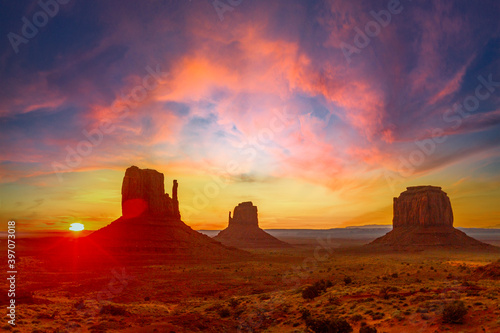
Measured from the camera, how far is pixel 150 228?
7038 cm

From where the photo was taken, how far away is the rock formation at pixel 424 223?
90.0m

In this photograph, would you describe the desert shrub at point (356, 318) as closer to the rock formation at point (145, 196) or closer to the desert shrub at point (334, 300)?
the desert shrub at point (334, 300)

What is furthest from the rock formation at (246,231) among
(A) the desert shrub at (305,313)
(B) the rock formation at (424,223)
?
(A) the desert shrub at (305,313)

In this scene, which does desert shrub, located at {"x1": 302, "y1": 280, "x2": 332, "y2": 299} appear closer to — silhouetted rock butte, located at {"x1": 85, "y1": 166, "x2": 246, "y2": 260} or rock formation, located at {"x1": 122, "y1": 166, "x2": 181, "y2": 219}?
silhouetted rock butte, located at {"x1": 85, "y1": 166, "x2": 246, "y2": 260}

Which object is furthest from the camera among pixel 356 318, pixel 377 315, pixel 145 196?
pixel 145 196

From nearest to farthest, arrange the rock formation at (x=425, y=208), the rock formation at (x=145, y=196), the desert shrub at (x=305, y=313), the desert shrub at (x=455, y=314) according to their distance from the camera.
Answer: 1. the desert shrub at (x=455, y=314)
2. the desert shrub at (x=305, y=313)
3. the rock formation at (x=145, y=196)
4. the rock formation at (x=425, y=208)

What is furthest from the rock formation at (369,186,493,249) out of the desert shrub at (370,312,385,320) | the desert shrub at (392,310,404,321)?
the desert shrub at (392,310,404,321)

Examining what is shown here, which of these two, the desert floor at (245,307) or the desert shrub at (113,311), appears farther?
the desert shrub at (113,311)

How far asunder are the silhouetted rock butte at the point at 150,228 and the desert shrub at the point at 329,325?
161 ft

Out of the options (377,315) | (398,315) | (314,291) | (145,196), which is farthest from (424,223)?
(398,315)

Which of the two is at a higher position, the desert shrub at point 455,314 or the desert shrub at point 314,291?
the desert shrub at point 455,314

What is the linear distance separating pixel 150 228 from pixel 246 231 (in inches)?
3392

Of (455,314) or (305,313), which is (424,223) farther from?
(455,314)

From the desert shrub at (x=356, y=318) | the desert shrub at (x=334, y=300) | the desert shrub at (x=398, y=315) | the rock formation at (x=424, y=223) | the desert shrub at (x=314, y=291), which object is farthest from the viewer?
the rock formation at (x=424, y=223)
